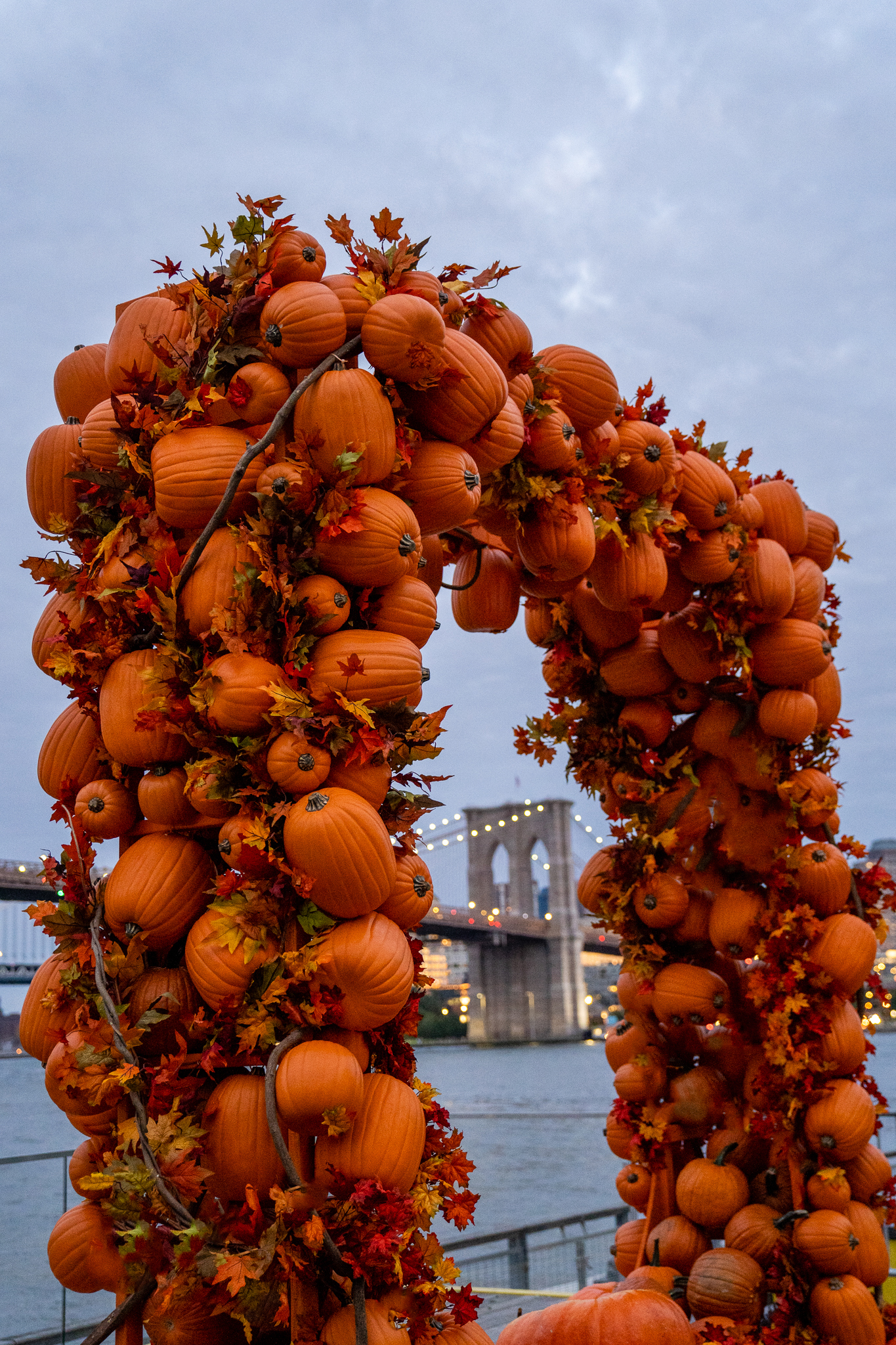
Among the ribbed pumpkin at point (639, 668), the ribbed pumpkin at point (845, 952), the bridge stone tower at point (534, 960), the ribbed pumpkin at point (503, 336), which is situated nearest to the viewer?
the ribbed pumpkin at point (503, 336)

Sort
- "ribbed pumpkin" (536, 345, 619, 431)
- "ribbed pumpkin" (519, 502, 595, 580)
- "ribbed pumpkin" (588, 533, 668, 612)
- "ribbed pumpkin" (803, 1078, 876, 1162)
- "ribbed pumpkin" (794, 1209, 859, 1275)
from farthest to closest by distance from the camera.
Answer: "ribbed pumpkin" (803, 1078, 876, 1162)
"ribbed pumpkin" (794, 1209, 859, 1275)
"ribbed pumpkin" (588, 533, 668, 612)
"ribbed pumpkin" (536, 345, 619, 431)
"ribbed pumpkin" (519, 502, 595, 580)

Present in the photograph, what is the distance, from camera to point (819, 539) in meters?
3.42

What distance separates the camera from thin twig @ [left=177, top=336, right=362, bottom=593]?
1697 millimetres

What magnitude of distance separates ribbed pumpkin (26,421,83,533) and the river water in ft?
4.12

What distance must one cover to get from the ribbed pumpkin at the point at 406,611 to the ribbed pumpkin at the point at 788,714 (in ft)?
5.43

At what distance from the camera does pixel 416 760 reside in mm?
1814

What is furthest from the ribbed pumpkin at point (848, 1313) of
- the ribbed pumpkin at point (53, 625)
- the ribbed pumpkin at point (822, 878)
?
the ribbed pumpkin at point (53, 625)

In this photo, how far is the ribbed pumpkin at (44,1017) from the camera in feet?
5.75

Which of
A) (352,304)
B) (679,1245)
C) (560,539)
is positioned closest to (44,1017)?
(352,304)

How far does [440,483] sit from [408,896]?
71 centimetres

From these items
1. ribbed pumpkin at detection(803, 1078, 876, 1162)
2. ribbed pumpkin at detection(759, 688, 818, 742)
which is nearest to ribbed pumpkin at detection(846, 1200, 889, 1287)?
ribbed pumpkin at detection(803, 1078, 876, 1162)

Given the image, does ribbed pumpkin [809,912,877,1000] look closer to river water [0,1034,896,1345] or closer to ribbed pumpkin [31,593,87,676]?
river water [0,1034,896,1345]

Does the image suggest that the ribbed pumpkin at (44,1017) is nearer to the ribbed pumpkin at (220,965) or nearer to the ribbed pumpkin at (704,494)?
the ribbed pumpkin at (220,965)

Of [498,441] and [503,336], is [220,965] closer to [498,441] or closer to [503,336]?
[498,441]
